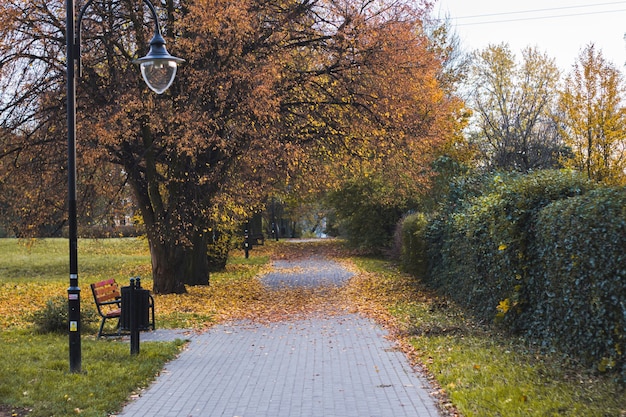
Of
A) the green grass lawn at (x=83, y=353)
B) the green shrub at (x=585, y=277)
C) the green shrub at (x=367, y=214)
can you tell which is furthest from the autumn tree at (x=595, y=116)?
the green shrub at (x=585, y=277)

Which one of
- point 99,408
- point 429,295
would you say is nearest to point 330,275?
point 429,295

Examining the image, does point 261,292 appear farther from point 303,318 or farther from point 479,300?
point 479,300

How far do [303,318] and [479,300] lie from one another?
4.04 m

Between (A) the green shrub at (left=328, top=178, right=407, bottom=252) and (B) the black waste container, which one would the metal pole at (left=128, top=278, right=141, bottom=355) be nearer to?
(B) the black waste container

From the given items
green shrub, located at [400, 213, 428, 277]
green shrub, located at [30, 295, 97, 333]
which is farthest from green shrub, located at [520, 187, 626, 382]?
green shrub, located at [400, 213, 428, 277]

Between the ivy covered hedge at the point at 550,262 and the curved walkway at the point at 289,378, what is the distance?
1.87 meters

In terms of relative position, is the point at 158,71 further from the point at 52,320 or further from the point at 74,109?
the point at 52,320

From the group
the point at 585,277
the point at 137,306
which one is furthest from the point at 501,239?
the point at 137,306

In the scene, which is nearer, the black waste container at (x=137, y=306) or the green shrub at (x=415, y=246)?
the black waste container at (x=137, y=306)

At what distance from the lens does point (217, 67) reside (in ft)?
54.7

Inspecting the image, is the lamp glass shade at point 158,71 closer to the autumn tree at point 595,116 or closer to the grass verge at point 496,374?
the grass verge at point 496,374

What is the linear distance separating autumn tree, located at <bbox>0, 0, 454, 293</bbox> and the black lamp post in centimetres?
606

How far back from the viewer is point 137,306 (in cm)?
1016

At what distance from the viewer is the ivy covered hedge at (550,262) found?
7133 mm
